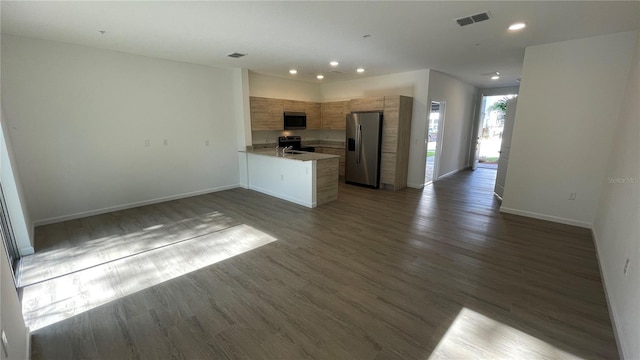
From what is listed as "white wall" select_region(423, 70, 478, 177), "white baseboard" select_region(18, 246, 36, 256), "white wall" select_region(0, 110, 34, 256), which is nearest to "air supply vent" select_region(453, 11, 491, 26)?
"white wall" select_region(423, 70, 478, 177)

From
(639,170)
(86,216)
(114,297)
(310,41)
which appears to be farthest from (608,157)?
(86,216)

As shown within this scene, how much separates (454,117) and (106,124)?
8155 millimetres

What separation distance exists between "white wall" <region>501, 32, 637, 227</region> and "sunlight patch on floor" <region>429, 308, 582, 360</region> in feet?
10.6

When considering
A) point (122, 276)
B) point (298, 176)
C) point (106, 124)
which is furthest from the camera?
point (298, 176)

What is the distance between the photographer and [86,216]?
4.42 metres

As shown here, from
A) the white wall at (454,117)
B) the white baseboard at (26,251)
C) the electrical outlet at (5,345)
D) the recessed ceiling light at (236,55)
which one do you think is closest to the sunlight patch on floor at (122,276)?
the electrical outlet at (5,345)

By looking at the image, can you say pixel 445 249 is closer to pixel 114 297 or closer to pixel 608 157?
pixel 608 157

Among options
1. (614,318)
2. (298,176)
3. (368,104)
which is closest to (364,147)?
(368,104)

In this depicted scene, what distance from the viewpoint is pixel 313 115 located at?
24.9ft

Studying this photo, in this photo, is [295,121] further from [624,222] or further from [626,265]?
[626,265]

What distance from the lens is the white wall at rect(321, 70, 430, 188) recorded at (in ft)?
19.9

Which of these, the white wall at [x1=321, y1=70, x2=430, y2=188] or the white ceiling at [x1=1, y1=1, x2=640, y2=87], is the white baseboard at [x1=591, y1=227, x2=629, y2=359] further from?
the white wall at [x1=321, y1=70, x2=430, y2=188]

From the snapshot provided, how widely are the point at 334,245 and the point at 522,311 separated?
1964 mm

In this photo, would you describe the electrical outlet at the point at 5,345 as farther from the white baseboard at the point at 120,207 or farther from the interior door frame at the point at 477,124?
the interior door frame at the point at 477,124
